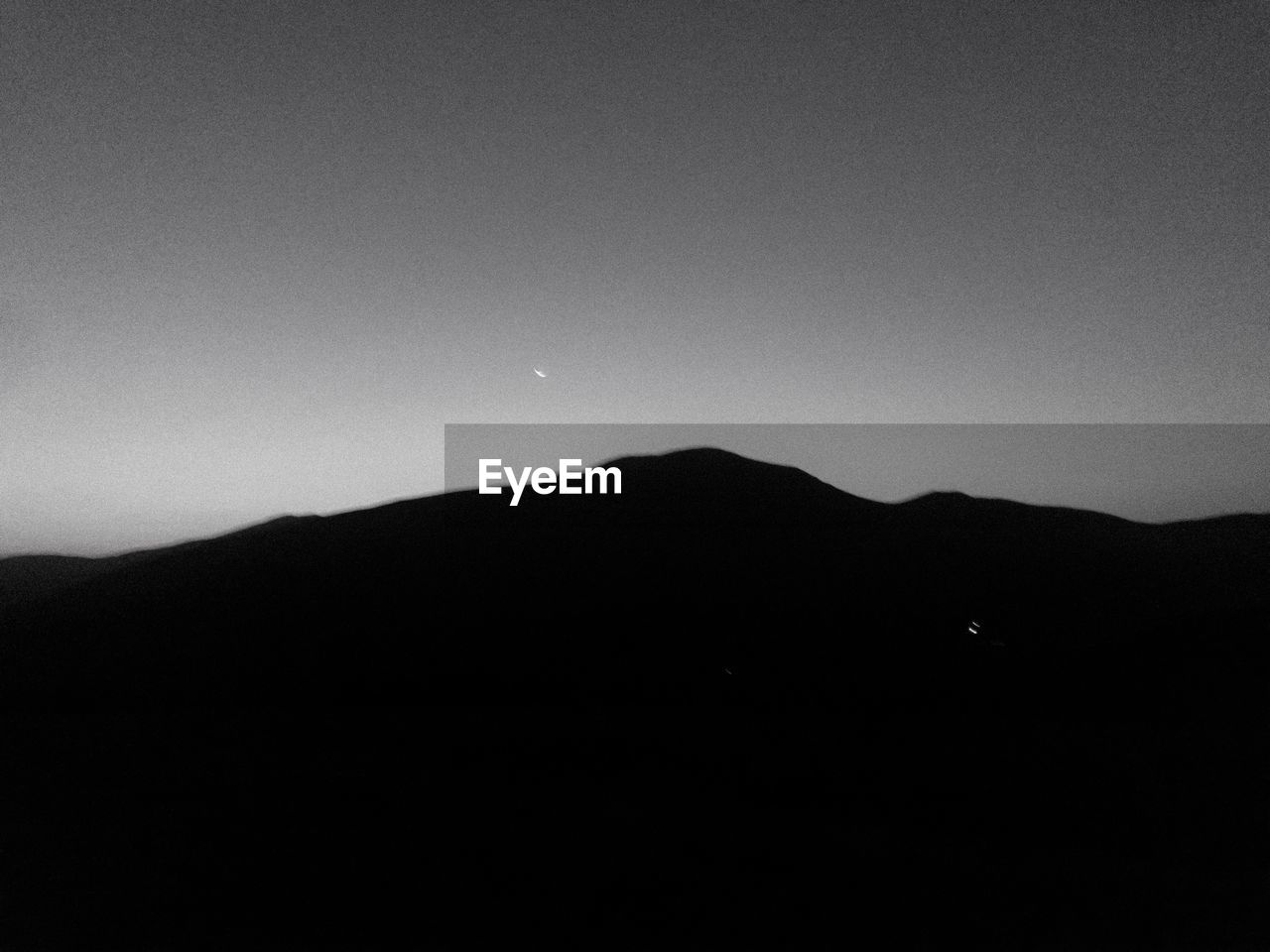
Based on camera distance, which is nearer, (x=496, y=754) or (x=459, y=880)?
(x=459, y=880)

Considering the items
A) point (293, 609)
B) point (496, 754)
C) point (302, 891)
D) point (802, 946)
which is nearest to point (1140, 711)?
point (802, 946)


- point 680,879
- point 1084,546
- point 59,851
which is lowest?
point 59,851

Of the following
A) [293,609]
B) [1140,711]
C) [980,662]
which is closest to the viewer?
[1140,711]

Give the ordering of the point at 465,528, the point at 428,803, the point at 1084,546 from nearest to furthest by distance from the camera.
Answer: the point at 428,803 < the point at 465,528 < the point at 1084,546

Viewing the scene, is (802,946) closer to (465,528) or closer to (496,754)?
(496,754)

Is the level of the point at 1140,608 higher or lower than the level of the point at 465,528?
lower

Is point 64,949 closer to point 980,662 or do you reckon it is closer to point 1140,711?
point 1140,711
